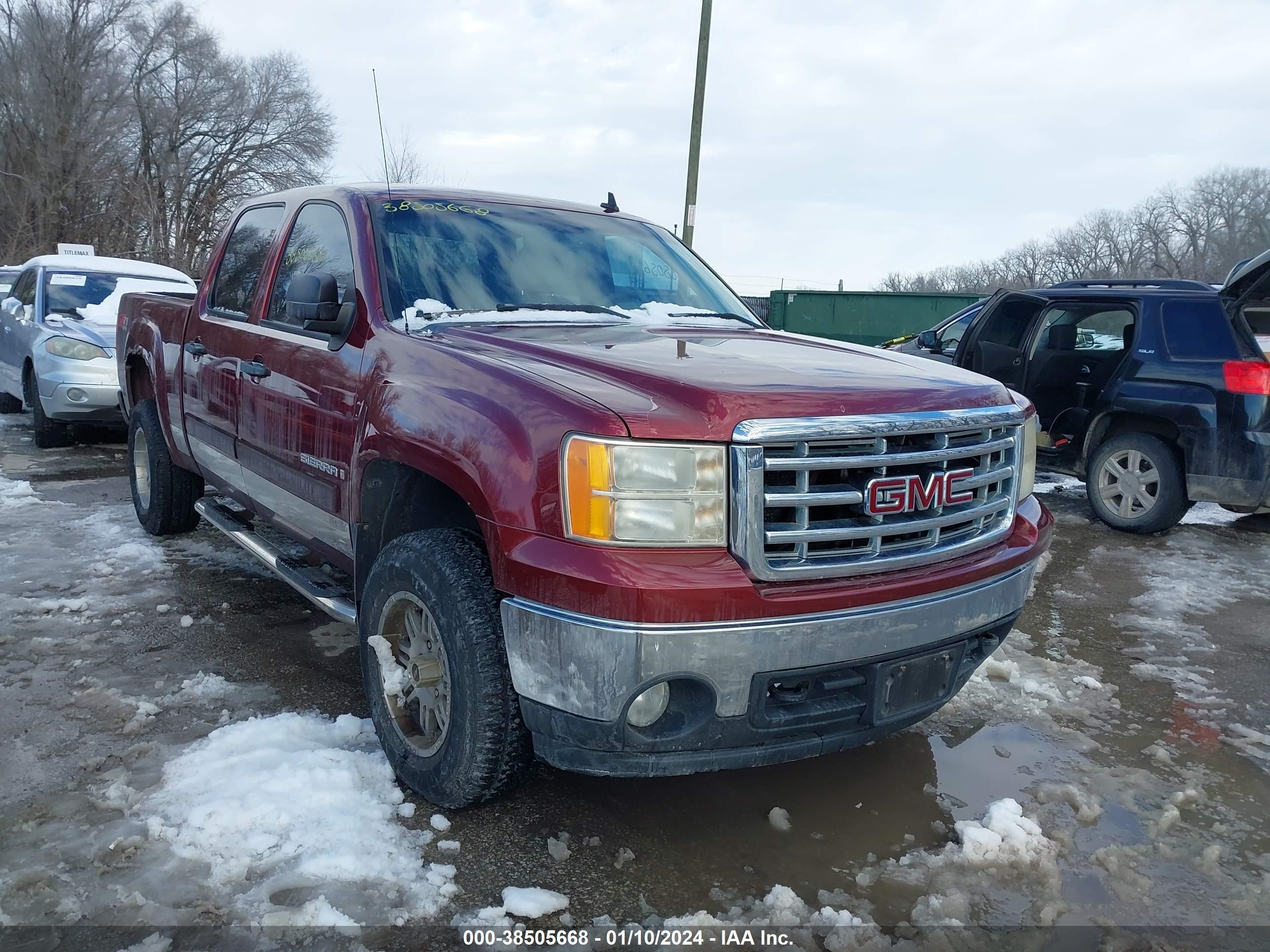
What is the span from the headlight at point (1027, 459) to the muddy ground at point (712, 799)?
0.94 meters

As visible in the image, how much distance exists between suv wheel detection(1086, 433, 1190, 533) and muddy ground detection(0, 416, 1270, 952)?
5.91 ft

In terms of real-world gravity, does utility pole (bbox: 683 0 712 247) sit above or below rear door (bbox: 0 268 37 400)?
above

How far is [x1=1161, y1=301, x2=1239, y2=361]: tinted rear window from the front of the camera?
6184mm

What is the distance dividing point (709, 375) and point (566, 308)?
1123mm

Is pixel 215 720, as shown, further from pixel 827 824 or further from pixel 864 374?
pixel 864 374

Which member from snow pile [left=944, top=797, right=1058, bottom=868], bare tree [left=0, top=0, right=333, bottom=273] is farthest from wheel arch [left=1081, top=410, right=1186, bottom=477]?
bare tree [left=0, top=0, right=333, bottom=273]

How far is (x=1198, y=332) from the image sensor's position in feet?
20.8

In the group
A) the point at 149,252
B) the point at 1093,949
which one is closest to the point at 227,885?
the point at 1093,949

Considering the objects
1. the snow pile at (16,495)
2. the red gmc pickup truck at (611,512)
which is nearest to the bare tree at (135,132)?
the snow pile at (16,495)

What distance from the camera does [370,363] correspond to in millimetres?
3068

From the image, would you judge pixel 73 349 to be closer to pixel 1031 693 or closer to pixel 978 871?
pixel 1031 693

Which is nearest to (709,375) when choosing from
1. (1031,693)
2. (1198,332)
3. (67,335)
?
(1031,693)

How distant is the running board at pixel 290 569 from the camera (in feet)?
10.9

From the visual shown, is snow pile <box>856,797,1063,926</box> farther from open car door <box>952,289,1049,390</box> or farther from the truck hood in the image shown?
open car door <box>952,289,1049,390</box>
